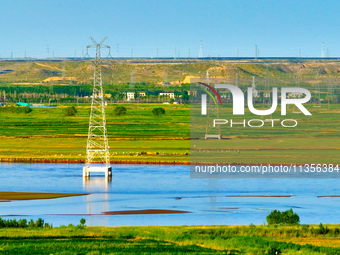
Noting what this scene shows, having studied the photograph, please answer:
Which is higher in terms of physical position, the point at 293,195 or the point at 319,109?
the point at 319,109

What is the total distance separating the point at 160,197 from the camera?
141 ft

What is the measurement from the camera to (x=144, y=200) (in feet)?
137

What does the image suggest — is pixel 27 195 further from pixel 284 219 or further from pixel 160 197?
pixel 284 219

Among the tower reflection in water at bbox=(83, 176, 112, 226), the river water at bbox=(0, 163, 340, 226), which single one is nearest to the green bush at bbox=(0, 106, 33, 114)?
the river water at bbox=(0, 163, 340, 226)

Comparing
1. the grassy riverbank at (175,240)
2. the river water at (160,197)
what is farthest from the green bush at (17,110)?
the grassy riverbank at (175,240)

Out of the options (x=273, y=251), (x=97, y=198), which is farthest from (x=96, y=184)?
(x=273, y=251)

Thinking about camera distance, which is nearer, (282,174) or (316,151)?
(282,174)

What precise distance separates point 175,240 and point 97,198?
16.0 m

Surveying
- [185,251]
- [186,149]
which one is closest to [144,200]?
[185,251]

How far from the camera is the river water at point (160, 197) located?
3566 cm

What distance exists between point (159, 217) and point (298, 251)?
12.8 meters

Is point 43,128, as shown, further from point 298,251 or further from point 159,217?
point 298,251

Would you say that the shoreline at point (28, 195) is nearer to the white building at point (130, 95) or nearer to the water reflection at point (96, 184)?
the water reflection at point (96, 184)

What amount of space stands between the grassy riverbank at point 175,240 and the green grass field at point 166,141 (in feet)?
95.6
